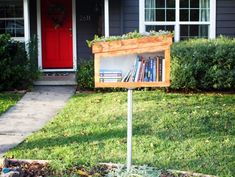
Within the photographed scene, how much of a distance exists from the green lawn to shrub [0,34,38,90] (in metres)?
0.53

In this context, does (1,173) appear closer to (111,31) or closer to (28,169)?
(28,169)

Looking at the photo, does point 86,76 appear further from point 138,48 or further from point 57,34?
point 138,48

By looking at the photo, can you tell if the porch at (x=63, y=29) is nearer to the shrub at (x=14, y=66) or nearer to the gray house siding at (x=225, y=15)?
the shrub at (x=14, y=66)

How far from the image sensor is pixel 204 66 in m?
12.1

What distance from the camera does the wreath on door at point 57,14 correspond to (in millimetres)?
15516

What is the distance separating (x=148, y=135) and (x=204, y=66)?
4665 mm

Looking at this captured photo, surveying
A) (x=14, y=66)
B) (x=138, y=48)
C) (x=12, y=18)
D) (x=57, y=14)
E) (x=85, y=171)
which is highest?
(x=57, y=14)

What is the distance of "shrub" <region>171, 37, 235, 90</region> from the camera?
39.4 ft

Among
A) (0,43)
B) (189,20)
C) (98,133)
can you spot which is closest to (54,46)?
(0,43)

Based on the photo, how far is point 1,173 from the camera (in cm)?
592

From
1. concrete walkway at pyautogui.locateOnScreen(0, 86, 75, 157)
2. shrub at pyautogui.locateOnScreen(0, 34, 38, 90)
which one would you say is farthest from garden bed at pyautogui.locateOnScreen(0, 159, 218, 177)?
shrub at pyautogui.locateOnScreen(0, 34, 38, 90)

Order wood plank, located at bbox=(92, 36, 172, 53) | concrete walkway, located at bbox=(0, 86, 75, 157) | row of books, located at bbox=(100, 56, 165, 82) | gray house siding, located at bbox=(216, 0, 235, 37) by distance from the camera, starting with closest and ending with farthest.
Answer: wood plank, located at bbox=(92, 36, 172, 53) → row of books, located at bbox=(100, 56, 165, 82) → concrete walkway, located at bbox=(0, 86, 75, 157) → gray house siding, located at bbox=(216, 0, 235, 37)

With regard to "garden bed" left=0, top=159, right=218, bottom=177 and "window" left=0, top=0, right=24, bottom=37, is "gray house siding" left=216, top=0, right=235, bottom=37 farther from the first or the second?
"garden bed" left=0, top=159, right=218, bottom=177

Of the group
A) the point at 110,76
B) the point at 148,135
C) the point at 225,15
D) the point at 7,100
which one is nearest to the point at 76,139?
the point at 148,135
